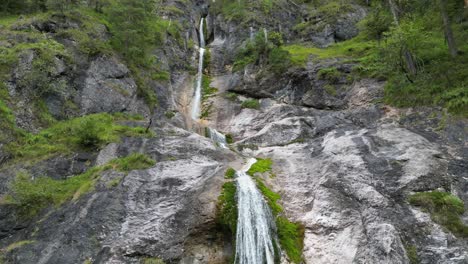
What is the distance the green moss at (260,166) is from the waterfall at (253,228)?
1.57m

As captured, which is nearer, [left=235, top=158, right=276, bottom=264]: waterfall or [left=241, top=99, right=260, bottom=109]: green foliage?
[left=235, top=158, right=276, bottom=264]: waterfall

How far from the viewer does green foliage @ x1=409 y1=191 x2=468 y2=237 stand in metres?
12.0

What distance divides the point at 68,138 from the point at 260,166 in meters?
10.3

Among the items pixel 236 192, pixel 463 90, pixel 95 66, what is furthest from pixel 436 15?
pixel 95 66

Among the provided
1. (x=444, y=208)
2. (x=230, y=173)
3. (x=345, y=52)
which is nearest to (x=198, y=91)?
(x=345, y=52)

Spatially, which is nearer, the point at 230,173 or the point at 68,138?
the point at 230,173

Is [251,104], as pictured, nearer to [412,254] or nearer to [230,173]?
[230,173]


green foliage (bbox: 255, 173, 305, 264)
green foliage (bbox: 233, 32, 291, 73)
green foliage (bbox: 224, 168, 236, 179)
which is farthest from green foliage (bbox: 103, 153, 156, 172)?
green foliage (bbox: 233, 32, 291, 73)

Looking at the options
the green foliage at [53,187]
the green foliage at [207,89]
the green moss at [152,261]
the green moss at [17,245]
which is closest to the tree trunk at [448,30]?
the green foliage at [207,89]

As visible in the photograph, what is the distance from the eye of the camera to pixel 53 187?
14688 millimetres

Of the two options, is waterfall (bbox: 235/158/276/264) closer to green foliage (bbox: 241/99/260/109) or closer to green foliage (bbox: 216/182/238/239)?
green foliage (bbox: 216/182/238/239)

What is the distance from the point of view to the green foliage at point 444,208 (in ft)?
39.4

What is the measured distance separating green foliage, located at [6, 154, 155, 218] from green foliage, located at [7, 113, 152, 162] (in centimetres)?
195

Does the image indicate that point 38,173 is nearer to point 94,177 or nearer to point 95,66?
point 94,177
